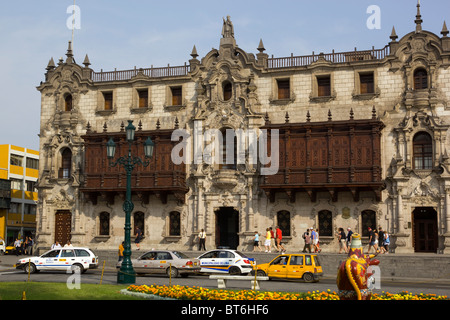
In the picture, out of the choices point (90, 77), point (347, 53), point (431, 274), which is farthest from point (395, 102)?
point (90, 77)

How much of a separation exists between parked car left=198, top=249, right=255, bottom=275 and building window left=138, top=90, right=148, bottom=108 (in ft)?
A: 56.5

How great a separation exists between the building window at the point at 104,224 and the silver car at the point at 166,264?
14.6 m

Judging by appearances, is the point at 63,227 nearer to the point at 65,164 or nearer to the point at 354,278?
the point at 65,164

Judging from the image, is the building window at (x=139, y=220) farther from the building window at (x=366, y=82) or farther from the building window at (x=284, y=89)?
the building window at (x=366, y=82)

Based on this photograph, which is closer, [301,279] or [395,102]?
[301,279]

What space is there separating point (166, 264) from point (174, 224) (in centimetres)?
1325

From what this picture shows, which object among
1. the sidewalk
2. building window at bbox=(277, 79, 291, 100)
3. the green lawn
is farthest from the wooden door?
the green lawn

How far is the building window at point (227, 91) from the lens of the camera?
134ft

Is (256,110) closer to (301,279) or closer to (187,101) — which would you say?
(187,101)

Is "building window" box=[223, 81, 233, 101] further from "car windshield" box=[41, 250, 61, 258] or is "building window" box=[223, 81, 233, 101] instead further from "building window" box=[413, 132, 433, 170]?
"car windshield" box=[41, 250, 61, 258]

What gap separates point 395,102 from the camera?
37.2 m

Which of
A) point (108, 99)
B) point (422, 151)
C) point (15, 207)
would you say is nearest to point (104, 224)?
point (108, 99)
